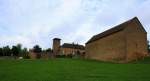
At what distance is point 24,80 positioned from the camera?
65.8 ft

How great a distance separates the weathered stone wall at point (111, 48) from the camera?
57.4m

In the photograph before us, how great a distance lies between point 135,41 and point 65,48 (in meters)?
58.4

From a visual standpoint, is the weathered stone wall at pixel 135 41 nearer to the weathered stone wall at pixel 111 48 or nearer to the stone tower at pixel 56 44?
the weathered stone wall at pixel 111 48

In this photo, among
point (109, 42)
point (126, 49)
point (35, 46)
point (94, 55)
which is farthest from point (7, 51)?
point (126, 49)

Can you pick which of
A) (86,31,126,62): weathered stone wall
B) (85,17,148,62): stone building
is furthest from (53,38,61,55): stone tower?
(85,17,148,62): stone building

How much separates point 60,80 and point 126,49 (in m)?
38.3

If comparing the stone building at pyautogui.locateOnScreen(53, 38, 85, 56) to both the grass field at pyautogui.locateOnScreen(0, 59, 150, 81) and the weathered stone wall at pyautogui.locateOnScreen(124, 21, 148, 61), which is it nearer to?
the weathered stone wall at pyautogui.locateOnScreen(124, 21, 148, 61)

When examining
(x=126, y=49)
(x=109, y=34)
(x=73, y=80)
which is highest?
(x=109, y=34)

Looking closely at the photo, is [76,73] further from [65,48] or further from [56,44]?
[65,48]

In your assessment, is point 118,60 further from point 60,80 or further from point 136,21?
point 60,80

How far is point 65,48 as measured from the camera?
371ft

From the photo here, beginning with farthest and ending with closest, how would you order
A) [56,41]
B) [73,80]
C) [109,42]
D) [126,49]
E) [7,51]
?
1. [7,51]
2. [56,41]
3. [109,42]
4. [126,49]
5. [73,80]

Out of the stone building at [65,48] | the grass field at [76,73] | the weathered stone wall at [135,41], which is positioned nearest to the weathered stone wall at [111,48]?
the weathered stone wall at [135,41]

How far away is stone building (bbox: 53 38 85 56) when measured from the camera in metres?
107
